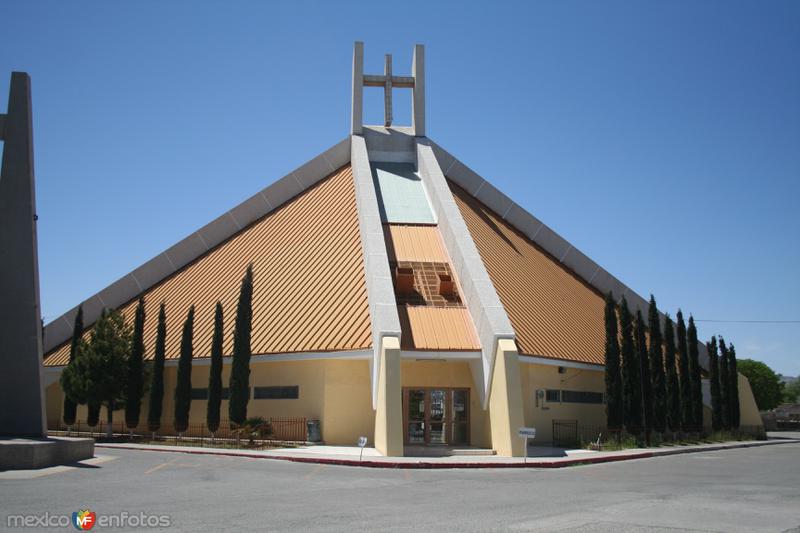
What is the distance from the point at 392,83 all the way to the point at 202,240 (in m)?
15.7

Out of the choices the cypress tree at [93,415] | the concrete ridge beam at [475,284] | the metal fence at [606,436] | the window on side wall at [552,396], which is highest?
the concrete ridge beam at [475,284]

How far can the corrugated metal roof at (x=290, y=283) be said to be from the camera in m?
27.2

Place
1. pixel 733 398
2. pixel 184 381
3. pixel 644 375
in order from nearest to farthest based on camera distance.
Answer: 1. pixel 184 381
2. pixel 644 375
3. pixel 733 398

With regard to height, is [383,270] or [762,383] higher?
[383,270]

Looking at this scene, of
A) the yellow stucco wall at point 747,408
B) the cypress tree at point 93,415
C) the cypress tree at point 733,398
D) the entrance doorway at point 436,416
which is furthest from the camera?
the yellow stucco wall at point 747,408

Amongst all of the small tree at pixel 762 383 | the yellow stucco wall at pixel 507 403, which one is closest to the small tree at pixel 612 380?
the yellow stucco wall at pixel 507 403

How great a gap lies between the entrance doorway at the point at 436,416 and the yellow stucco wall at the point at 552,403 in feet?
7.95

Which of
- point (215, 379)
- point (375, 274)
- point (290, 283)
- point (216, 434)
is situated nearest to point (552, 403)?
point (375, 274)

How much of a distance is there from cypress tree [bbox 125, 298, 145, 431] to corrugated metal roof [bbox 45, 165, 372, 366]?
173 centimetres

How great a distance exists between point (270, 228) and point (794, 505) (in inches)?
1166

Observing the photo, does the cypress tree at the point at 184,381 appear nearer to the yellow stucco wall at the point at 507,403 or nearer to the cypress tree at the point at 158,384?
the cypress tree at the point at 158,384

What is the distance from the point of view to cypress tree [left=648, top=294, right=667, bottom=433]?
99.4 feet

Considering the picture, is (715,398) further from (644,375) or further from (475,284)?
(475,284)

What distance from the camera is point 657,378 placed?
100.0 ft
